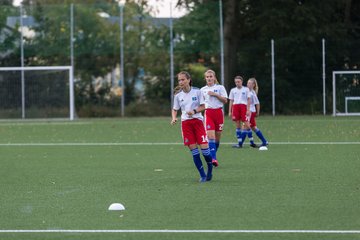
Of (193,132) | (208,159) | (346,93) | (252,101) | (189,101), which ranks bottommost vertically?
(208,159)

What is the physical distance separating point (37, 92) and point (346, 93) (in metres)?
13.7

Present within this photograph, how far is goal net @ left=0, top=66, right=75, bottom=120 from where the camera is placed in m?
41.2

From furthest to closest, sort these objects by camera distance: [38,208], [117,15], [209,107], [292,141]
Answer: [117,15] → [292,141] → [209,107] → [38,208]

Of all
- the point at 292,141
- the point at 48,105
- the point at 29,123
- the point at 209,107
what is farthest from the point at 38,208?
the point at 48,105

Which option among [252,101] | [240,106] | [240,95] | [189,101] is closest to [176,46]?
[240,95]

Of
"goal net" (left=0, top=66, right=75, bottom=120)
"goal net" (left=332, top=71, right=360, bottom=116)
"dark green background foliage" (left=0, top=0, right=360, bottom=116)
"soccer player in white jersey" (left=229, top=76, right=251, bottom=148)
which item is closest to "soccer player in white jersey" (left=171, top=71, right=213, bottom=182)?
"soccer player in white jersey" (left=229, top=76, right=251, bottom=148)

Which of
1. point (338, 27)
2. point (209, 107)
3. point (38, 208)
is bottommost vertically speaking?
point (38, 208)

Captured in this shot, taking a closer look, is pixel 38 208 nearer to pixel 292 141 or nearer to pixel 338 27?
pixel 292 141

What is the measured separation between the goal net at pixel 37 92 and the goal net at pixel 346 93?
1161 cm

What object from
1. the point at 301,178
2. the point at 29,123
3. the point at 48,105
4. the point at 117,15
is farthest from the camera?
the point at 117,15

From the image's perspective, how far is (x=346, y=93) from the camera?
40.4m

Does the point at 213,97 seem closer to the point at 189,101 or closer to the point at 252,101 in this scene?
the point at 189,101

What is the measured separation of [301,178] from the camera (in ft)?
49.8

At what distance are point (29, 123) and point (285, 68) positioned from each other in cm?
1215
